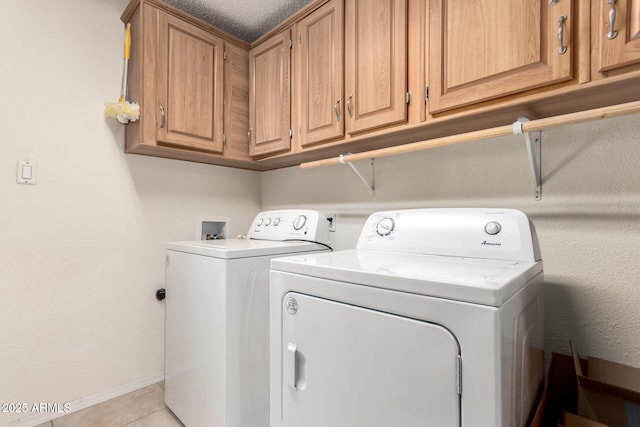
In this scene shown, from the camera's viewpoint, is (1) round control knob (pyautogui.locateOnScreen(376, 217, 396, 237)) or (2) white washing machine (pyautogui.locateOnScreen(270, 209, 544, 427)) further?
(1) round control knob (pyautogui.locateOnScreen(376, 217, 396, 237))


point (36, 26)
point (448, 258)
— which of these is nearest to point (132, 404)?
point (448, 258)

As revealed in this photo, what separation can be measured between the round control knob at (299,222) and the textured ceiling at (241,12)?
4.31 ft

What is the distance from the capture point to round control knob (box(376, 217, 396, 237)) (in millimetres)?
1373

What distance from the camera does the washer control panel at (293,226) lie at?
5.91ft

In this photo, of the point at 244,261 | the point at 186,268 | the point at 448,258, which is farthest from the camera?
the point at 186,268

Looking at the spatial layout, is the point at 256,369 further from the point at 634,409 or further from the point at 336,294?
the point at 634,409

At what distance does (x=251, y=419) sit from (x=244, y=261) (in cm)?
75

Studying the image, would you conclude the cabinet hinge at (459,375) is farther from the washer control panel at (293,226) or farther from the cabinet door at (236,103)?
the cabinet door at (236,103)

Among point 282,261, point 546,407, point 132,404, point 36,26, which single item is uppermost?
point 36,26

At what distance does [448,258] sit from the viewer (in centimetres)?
112

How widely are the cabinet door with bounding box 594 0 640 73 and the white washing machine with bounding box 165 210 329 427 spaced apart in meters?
1.38

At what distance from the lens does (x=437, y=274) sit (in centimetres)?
80

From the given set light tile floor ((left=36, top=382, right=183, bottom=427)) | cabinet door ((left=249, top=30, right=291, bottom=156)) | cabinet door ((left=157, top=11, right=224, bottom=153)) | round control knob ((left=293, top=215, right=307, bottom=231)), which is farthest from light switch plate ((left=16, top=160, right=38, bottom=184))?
round control knob ((left=293, top=215, right=307, bottom=231))

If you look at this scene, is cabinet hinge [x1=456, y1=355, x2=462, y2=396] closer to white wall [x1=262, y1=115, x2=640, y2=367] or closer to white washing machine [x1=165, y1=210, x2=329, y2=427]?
white wall [x1=262, y1=115, x2=640, y2=367]
